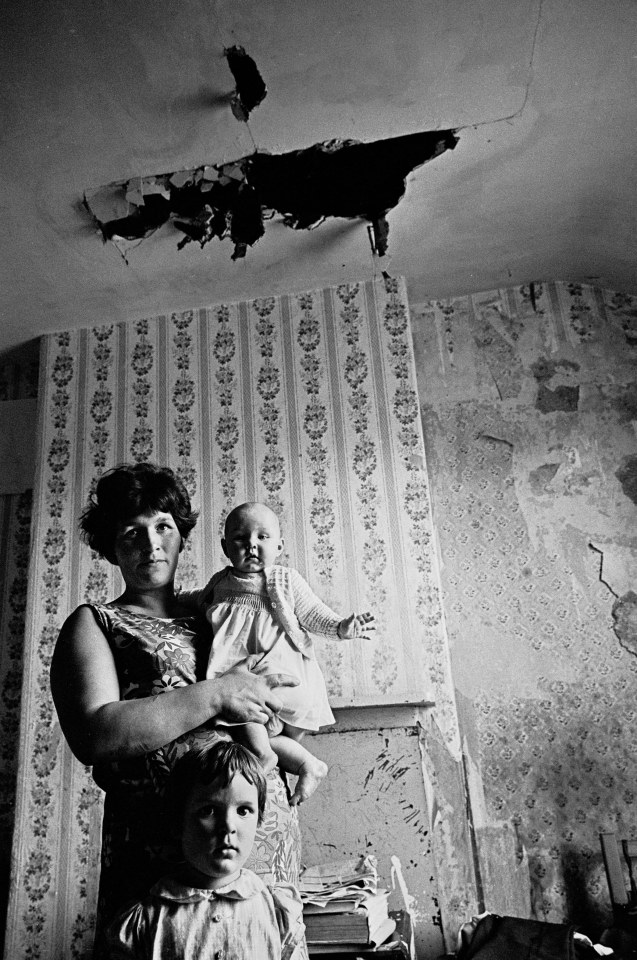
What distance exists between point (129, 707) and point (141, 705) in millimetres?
20

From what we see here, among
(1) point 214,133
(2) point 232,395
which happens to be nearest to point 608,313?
(2) point 232,395

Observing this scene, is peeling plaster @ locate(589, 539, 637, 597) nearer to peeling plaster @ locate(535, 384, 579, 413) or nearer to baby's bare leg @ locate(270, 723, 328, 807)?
peeling plaster @ locate(535, 384, 579, 413)

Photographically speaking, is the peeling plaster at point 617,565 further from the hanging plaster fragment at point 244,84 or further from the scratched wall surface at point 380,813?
the hanging plaster fragment at point 244,84

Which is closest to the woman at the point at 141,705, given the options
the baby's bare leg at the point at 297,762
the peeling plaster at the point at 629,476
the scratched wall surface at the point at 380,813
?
the baby's bare leg at the point at 297,762

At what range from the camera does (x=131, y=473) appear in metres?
1.93

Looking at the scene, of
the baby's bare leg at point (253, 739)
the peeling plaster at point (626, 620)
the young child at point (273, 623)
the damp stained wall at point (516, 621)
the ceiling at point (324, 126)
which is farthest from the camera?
the peeling plaster at point (626, 620)

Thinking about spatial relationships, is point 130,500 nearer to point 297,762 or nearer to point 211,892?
point 297,762

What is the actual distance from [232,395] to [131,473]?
2.11 meters

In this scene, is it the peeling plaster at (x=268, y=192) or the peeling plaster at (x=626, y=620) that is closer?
the peeling plaster at (x=268, y=192)

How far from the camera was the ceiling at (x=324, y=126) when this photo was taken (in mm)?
2617

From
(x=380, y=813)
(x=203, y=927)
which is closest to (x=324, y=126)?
(x=380, y=813)

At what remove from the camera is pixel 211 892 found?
1430mm

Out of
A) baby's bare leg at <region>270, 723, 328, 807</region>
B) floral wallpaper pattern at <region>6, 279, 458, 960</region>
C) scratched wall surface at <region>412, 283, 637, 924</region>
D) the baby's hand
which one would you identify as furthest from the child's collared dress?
scratched wall surface at <region>412, 283, 637, 924</region>

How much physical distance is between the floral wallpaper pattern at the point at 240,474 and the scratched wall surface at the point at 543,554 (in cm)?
26
